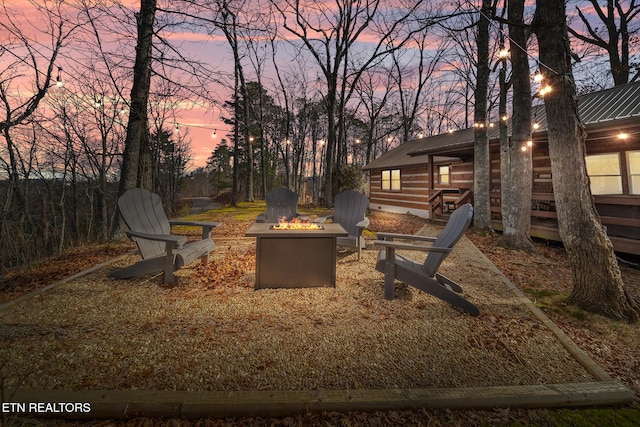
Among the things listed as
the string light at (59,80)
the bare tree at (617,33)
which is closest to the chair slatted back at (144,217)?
the string light at (59,80)

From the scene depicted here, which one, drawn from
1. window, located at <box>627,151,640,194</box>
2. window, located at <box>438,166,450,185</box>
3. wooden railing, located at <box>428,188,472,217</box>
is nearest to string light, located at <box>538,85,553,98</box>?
window, located at <box>627,151,640,194</box>

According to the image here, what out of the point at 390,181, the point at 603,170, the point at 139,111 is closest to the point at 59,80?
the point at 139,111

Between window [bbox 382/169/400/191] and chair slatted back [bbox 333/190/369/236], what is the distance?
10.2m

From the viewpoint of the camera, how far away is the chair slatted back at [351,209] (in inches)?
200

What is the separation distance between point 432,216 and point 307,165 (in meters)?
21.8

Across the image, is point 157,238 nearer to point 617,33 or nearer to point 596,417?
point 596,417

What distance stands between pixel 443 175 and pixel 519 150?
6.86 meters

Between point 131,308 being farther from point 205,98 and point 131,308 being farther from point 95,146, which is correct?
point 95,146

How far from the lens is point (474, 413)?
1.56 metres

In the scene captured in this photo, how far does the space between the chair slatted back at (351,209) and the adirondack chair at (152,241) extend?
99.3 inches

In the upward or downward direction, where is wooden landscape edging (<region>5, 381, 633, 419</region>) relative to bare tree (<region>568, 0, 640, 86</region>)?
downward

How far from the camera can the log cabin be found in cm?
564

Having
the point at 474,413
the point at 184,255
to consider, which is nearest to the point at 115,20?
the point at 184,255

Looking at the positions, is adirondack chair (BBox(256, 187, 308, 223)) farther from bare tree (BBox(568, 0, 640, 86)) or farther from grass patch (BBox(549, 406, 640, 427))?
bare tree (BBox(568, 0, 640, 86))
